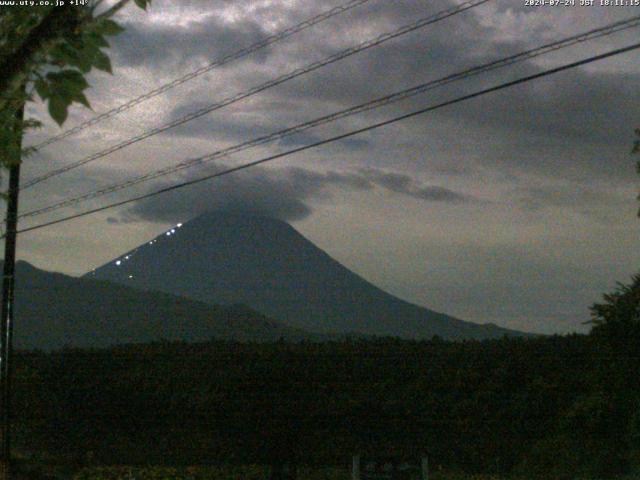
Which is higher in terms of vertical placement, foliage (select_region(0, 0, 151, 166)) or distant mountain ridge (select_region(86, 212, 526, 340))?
distant mountain ridge (select_region(86, 212, 526, 340))

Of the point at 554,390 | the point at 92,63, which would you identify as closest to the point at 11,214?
the point at 554,390

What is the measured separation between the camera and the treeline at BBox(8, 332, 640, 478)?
45.6ft

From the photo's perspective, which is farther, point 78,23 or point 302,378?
point 302,378

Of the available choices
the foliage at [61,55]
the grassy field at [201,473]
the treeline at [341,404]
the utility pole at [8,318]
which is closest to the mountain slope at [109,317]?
the treeline at [341,404]

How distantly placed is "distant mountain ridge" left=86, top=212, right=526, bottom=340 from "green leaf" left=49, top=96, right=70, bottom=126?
62.5m

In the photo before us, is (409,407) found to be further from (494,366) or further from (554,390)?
(554,390)

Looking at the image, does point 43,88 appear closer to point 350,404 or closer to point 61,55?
point 61,55

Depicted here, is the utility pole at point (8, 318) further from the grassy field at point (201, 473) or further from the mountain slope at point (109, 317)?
the mountain slope at point (109, 317)

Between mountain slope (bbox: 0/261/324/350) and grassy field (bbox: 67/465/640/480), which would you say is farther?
mountain slope (bbox: 0/261/324/350)

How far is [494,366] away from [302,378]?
4027mm

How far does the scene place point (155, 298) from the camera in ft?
173

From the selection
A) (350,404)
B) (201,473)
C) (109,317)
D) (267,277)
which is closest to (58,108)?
(350,404)

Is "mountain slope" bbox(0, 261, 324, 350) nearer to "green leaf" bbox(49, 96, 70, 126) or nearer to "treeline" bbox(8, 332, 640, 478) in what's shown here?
"treeline" bbox(8, 332, 640, 478)

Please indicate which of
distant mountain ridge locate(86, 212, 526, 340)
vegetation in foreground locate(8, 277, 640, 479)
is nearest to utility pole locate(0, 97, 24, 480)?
vegetation in foreground locate(8, 277, 640, 479)
